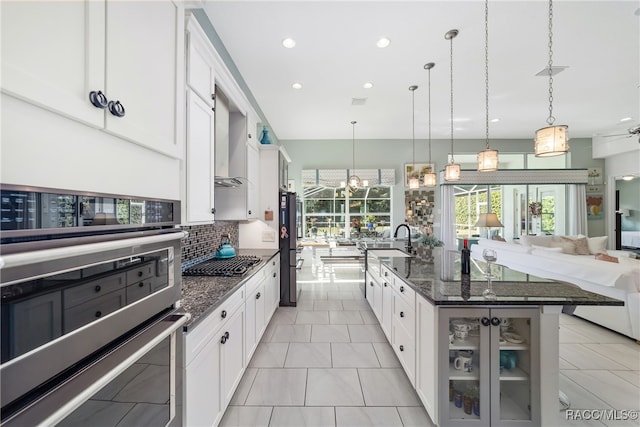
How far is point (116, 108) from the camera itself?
0.77 metres

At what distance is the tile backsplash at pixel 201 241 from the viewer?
241cm

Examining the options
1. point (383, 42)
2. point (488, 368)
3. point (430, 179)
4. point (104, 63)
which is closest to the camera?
point (104, 63)

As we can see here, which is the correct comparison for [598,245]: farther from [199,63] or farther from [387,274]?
[199,63]

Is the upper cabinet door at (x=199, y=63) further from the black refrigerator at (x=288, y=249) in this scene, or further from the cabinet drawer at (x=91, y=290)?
the black refrigerator at (x=288, y=249)

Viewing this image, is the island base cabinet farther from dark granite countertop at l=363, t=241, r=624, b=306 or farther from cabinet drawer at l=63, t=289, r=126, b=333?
cabinet drawer at l=63, t=289, r=126, b=333

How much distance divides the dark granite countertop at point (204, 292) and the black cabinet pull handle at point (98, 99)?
32.6 inches

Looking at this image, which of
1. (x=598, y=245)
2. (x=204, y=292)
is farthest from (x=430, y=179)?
(x=598, y=245)

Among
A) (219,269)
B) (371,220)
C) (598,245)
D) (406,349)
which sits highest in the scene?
(371,220)

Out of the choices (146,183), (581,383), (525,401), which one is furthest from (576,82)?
(146,183)

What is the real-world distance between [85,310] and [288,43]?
3.13 metres

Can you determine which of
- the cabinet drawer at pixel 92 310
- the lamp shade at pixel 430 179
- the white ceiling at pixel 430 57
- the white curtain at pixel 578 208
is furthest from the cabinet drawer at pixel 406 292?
the white curtain at pixel 578 208

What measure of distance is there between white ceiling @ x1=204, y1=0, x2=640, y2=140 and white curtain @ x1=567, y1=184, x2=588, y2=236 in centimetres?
189

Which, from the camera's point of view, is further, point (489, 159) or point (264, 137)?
point (264, 137)

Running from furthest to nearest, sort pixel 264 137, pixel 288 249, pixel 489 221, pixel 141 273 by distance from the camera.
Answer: pixel 489 221, pixel 288 249, pixel 264 137, pixel 141 273
